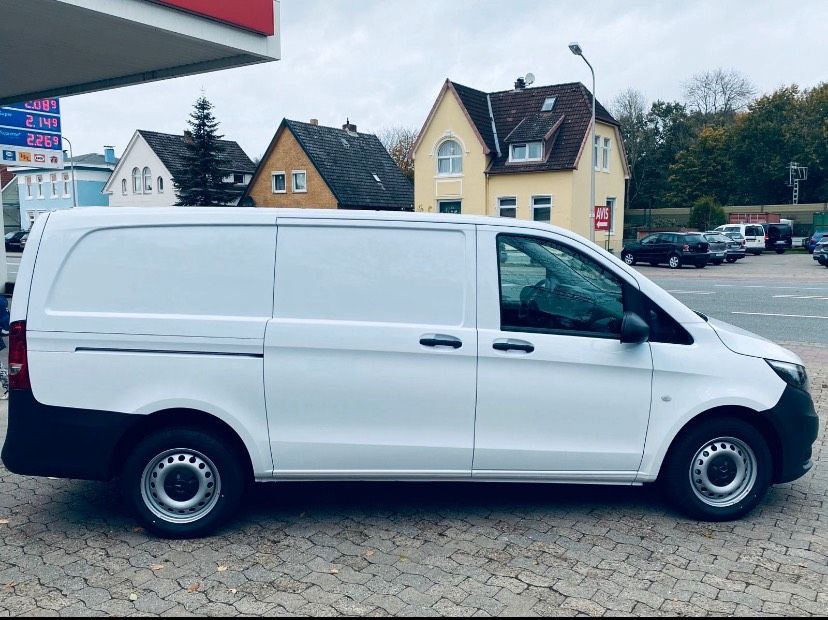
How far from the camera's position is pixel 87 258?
4457 mm

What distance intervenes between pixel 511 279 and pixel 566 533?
5.09 ft

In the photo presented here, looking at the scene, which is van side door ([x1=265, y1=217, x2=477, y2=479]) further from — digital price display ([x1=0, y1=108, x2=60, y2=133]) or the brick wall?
the brick wall

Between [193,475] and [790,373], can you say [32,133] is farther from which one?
[790,373]

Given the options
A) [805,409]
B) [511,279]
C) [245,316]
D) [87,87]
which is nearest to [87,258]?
[245,316]

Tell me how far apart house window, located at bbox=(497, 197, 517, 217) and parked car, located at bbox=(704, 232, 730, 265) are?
982 cm

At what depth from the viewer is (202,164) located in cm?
4816

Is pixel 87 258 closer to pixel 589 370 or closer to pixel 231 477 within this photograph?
pixel 231 477

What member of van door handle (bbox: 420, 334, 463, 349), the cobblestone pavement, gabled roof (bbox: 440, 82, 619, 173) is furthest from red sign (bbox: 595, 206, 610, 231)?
van door handle (bbox: 420, 334, 463, 349)

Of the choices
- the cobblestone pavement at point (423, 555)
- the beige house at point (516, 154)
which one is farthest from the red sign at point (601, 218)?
the cobblestone pavement at point (423, 555)

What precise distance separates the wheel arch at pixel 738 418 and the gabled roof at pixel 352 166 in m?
40.4

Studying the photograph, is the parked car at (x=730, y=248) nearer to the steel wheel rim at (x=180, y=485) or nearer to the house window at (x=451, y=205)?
the house window at (x=451, y=205)

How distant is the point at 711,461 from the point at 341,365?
2.34m

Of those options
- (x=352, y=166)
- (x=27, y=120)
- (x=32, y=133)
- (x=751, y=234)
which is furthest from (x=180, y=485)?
(x=352, y=166)

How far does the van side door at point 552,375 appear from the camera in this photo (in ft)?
14.7
